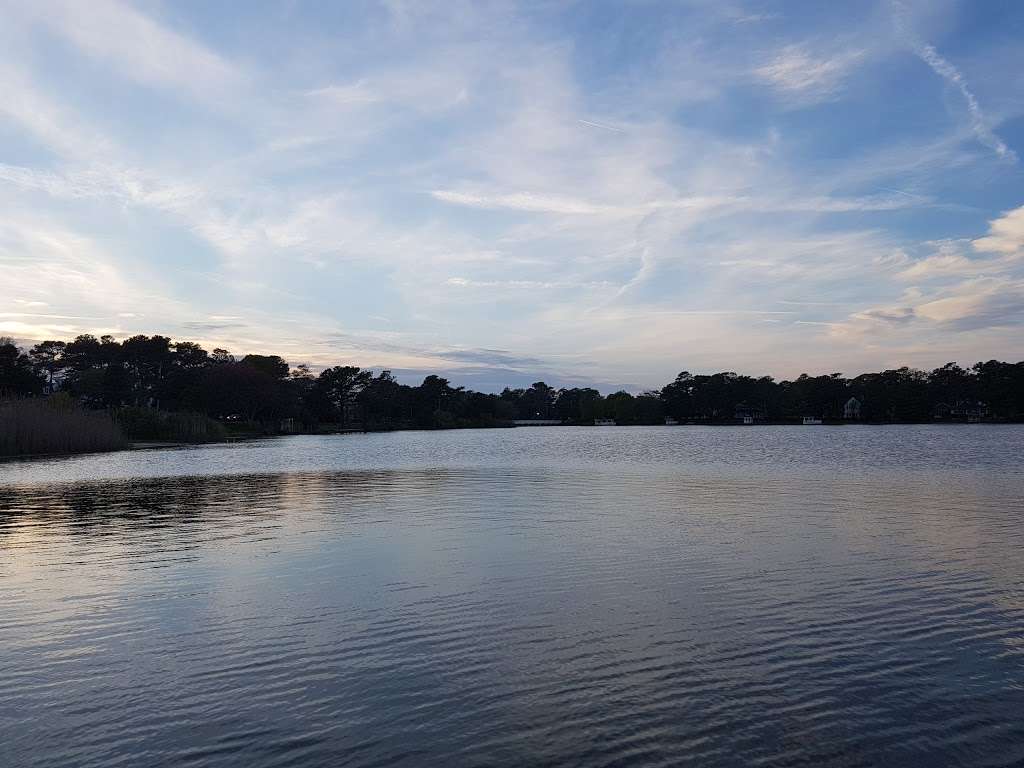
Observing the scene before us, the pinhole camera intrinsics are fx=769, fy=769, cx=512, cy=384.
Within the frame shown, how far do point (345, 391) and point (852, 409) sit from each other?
111718 mm

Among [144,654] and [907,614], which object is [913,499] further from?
[144,654]

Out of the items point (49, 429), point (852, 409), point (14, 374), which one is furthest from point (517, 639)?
point (852, 409)

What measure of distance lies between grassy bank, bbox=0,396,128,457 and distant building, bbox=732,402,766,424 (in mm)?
160630

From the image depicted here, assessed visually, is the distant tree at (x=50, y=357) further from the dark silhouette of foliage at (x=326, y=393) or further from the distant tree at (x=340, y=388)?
the distant tree at (x=340, y=388)

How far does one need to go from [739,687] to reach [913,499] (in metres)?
18.5

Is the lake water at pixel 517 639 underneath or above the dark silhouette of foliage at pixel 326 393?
underneath

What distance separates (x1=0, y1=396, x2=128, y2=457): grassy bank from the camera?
50.4 meters

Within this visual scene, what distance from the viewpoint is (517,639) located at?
30.2 feet

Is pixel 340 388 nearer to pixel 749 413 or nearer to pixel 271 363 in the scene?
pixel 271 363

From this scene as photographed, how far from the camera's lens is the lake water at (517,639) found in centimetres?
644

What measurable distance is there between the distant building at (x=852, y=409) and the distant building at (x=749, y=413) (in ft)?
76.8

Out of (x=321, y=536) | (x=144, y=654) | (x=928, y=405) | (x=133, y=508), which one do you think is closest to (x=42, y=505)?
(x=133, y=508)

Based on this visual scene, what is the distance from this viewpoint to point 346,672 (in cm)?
811

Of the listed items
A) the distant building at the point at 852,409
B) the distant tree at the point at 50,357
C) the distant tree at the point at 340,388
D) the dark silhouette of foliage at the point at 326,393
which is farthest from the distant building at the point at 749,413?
the distant tree at the point at 50,357
